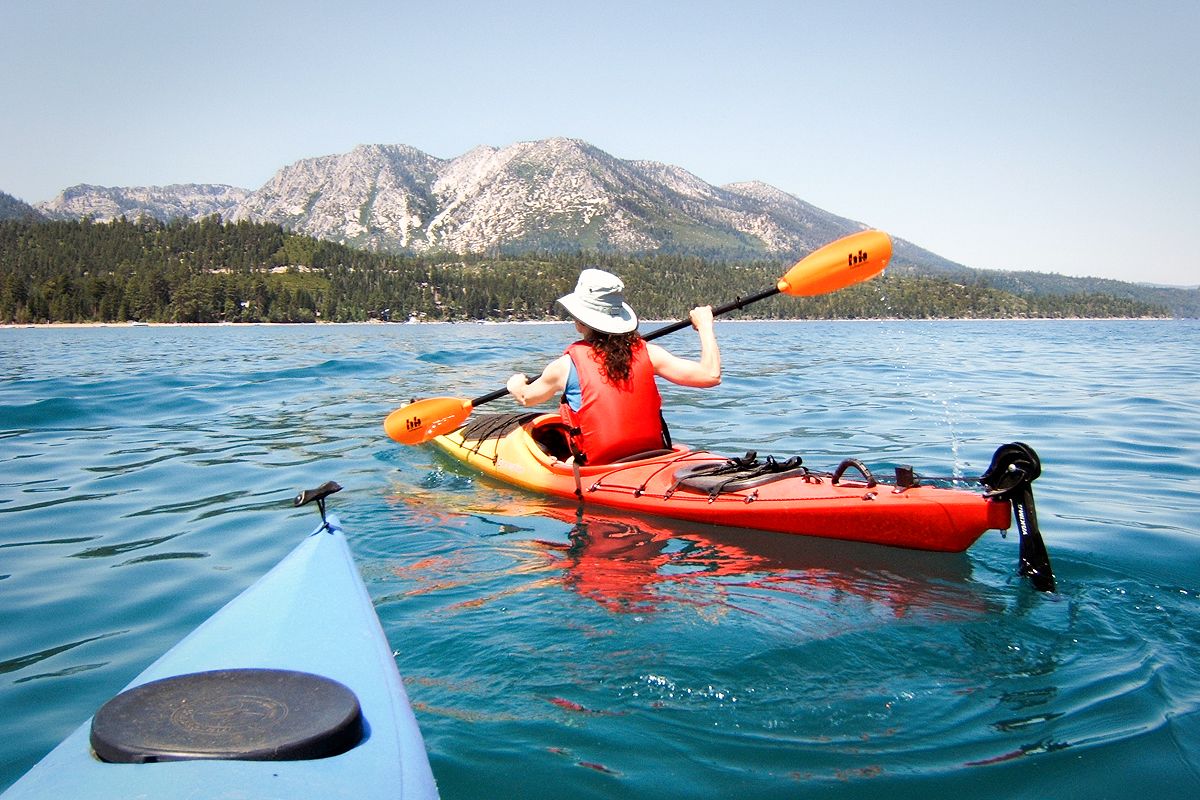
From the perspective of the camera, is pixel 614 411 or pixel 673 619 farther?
pixel 614 411

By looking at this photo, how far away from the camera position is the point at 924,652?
4.08 meters

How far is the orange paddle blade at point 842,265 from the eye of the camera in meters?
7.81

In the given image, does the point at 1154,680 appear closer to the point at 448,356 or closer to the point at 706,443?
the point at 706,443

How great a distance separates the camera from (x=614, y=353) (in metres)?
6.71

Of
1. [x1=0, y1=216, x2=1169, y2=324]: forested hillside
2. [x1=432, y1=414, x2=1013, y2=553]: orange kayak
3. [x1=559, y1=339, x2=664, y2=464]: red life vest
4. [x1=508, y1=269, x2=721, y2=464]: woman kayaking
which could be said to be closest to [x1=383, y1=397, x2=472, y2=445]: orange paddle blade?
[x1=432, y1=414, x2=1013, y2=553]: orange kayak

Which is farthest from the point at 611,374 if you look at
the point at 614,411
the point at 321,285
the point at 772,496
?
the point at 321,285

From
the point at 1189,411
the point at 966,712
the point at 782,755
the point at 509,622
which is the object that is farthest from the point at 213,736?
the point at 1189,411

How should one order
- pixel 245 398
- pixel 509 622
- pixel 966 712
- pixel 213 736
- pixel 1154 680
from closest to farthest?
1. pixel 213 736
2. pixel 966 712
3. pixel 1154 680
4. pixel 509 622
5. pixel 245 398

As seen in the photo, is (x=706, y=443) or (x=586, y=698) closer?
(x=586, y=698)

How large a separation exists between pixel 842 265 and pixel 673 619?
14.8 ft

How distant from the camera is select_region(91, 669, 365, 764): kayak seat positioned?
2.18m

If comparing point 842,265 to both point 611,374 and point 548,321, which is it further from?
point 548,321

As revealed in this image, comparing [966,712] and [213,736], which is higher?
[213,736]

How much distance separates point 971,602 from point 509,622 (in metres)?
2.65
